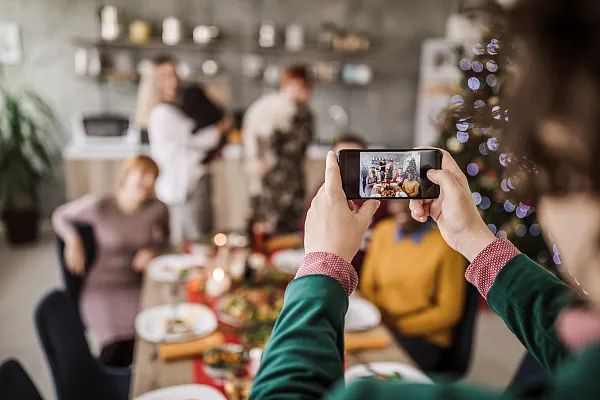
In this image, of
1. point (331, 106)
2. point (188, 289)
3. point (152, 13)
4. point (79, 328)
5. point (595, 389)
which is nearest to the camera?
point (595, 389)

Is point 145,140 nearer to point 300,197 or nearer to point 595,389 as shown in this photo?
point 300,197

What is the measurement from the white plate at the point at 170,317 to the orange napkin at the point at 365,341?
0.44m

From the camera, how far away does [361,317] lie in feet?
6.27

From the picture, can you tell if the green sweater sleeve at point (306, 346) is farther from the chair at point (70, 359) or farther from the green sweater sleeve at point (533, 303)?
the chair at point (70, 359)

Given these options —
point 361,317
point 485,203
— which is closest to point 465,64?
point 485,203

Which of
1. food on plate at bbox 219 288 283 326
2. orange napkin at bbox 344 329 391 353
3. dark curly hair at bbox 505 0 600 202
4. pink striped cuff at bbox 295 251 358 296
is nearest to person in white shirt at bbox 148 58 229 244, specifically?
food on plate at bbox 219 288 283 326

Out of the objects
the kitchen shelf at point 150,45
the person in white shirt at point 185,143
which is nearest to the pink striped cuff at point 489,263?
the person in white shirt at point 185,143

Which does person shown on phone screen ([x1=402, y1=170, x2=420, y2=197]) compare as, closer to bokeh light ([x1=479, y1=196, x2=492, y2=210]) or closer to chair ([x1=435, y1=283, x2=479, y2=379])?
chair ([x1=435, y1=283, x2=479, y2=379])

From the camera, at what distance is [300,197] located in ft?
12.7

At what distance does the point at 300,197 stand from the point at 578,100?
3.45m

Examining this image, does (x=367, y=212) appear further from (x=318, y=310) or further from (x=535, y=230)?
(x=535, y=230)

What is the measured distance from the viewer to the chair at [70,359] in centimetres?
173

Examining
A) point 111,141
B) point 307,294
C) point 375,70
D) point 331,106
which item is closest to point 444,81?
point 375,70

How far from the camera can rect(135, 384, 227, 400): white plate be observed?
4.47ft
